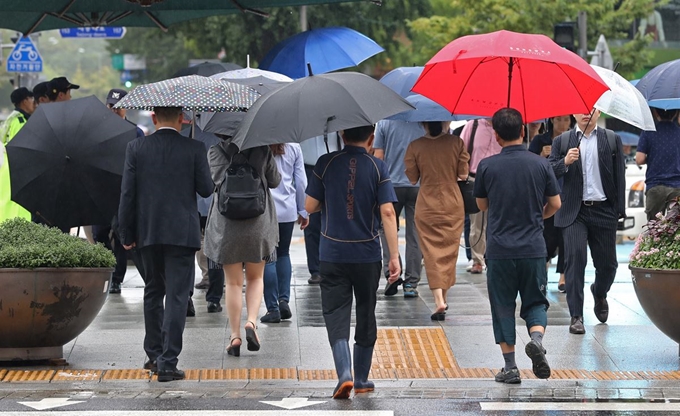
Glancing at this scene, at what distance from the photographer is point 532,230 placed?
26.5 ft

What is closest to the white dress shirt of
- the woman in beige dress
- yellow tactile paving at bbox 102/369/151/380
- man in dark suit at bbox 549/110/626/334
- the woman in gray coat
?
man in dark suit at bbox 549/110/626/334

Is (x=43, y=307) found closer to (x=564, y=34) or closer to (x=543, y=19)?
(x=564, y=34)

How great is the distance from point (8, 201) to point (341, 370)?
3.73m

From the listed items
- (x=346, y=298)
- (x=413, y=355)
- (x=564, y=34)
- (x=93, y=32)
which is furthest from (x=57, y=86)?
(x=93, y=32)

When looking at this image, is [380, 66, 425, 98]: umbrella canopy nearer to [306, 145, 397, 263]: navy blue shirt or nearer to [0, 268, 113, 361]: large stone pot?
[306, 145, 397, 263]: navy blue shirt

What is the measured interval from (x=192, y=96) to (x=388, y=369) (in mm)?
2282

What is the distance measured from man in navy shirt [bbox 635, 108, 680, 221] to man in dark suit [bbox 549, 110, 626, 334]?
1.28 meters

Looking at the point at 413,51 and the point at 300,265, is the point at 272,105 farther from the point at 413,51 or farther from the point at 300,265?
the point at 413,51

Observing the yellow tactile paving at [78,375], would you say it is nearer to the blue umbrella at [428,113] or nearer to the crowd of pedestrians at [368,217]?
the crowd of pedestrians at [368,217]

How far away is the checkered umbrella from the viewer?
831cm

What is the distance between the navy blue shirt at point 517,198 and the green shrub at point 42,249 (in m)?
2.75

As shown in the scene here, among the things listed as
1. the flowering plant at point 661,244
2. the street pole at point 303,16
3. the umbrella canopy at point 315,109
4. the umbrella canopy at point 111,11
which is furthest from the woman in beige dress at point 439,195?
the street pole at point 303,16

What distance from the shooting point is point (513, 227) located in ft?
26.5

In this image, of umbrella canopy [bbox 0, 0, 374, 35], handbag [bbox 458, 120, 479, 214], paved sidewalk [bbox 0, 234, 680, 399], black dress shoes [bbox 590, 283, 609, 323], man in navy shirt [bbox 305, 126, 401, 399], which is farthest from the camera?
umbrella canopy [bbox 0, 0, 374, 35]
